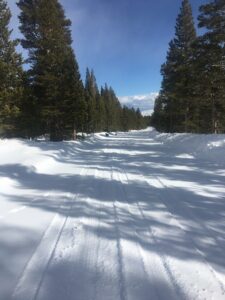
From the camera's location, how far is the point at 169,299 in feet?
11.5

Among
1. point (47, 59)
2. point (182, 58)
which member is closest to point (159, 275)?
point (47, 59)

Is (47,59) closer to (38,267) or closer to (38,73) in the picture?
(38,73)

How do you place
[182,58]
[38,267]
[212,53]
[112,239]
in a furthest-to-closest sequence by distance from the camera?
[182,58], [212,53], [112,239], [38,267]

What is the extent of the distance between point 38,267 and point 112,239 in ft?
4.59

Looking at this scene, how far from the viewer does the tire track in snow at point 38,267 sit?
365cm

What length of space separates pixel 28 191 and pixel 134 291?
608 cm

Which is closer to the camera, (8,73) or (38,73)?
(8,73)

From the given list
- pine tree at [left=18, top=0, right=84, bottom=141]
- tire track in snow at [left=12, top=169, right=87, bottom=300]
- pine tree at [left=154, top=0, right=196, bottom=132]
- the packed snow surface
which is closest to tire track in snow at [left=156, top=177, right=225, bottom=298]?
the packed snow surface

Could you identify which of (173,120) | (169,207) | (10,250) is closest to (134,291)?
(10,250)

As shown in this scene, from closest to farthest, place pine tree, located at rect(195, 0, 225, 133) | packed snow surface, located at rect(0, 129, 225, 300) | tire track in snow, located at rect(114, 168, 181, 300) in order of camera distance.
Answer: tire track in snow, located at rect(114, 168, 181, 300) < packed snow surface, located at rect(0, 129, 225, 300) < pine tree, located at rect(195, 0, 225, 133)

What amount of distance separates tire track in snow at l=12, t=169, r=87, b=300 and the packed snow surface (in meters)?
0.01

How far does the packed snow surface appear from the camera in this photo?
3758mm

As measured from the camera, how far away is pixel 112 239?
5207 mm

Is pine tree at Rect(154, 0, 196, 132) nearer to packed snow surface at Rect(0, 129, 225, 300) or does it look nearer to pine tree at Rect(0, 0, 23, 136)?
pine tree at Rect(0, 0, 23, 136)
